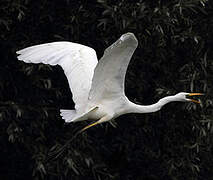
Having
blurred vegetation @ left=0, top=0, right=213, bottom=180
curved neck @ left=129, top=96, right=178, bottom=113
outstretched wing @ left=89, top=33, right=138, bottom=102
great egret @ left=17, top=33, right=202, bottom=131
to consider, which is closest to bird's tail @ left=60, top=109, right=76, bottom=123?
great egret @ left=17, top=33, right=202, bottom=131

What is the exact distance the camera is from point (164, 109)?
611 centimetres

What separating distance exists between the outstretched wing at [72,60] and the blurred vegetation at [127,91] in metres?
0.79

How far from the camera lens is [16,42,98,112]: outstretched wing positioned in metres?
4.61

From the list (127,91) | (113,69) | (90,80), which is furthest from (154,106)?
(127,91)

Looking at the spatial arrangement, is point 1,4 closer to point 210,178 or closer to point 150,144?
point 150,144

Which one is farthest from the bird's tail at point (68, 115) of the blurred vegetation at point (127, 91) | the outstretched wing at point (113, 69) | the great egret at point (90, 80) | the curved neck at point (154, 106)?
the blurred vegetation at point (127, 91)

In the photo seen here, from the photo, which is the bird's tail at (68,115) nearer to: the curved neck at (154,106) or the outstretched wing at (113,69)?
the outstretched wing at (113,69)

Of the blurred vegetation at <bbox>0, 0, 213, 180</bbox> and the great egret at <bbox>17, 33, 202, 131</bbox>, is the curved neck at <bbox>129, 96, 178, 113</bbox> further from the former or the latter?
the blurred vegetation at <bbox>0, 0, 213, 180</bbox>

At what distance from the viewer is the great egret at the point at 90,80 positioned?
4266 mm

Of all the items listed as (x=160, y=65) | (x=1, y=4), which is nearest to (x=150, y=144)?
(x=160, y=65)

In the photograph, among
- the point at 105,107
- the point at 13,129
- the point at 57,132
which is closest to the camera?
the point at 105,107

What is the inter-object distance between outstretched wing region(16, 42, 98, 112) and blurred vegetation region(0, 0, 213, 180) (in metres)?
0.79

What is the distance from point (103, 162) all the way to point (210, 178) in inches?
41.0

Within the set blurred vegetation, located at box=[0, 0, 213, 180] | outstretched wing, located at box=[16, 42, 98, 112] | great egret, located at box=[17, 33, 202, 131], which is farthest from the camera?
blurred vegetation, located at box=[0, 0, 213, 180]
